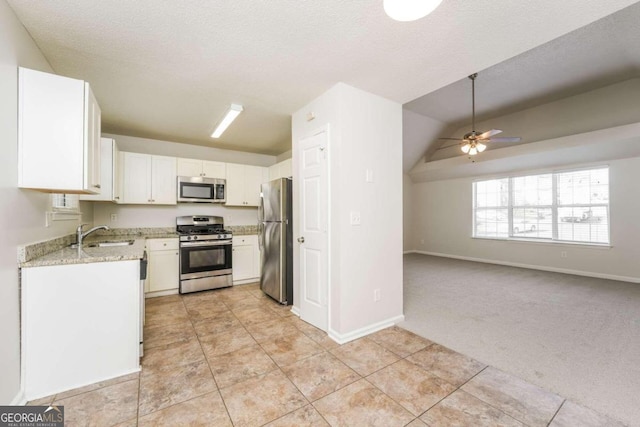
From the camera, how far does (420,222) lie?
821cm

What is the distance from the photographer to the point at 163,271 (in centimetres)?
401

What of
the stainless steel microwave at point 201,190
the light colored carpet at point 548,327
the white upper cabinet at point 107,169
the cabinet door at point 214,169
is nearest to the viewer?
the light colored carpet at point 548,327

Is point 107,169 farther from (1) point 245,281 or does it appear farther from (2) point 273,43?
(2) point 273,43

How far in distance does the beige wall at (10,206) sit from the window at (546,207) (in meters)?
8.01

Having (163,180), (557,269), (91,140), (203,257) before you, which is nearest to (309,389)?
(91,140)

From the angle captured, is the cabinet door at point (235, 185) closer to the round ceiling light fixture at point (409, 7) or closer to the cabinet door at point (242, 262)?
the cabinet door at point (242, 262)

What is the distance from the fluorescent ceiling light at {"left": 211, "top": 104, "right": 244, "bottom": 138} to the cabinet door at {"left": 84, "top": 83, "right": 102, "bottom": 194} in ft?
4.28

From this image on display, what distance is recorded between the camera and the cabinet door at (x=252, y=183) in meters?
4.95

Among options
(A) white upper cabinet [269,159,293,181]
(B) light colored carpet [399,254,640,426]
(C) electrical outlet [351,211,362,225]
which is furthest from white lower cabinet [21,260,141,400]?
(B) light colored carpet [399,254,640,426]

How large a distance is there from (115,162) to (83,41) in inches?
79.3

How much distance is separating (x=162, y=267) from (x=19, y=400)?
2427 mm

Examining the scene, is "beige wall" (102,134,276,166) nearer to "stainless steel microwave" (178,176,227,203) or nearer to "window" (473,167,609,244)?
"stainless steel microwave" (178,176,227,203)

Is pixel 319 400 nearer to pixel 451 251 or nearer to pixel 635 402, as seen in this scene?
pixel 635 402

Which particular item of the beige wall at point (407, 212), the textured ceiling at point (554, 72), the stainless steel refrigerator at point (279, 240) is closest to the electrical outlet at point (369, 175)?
the stainless steel refrigerator at point (279, 240)
